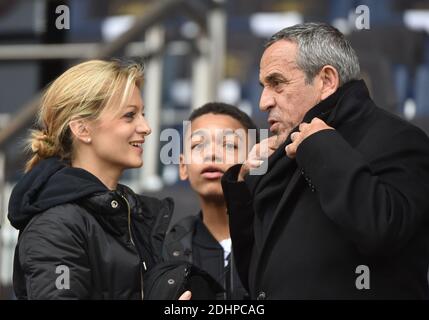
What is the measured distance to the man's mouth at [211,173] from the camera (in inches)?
164

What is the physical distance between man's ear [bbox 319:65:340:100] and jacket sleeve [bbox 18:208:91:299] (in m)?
0.79

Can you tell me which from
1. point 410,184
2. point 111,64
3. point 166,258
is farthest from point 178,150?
point 410,184

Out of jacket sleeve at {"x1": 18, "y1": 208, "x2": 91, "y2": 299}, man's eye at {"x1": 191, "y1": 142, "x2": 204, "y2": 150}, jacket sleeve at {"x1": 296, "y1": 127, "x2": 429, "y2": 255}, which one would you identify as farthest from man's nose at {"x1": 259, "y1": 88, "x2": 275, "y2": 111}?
man's eye at {"x1": 191, "y1": 142, "x2": 204, "y2": 150}

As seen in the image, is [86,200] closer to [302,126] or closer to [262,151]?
[262,151]

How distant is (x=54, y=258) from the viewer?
3.26 metres

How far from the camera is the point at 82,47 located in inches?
250

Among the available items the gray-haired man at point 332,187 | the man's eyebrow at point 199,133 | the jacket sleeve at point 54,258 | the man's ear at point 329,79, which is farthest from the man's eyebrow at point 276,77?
the man's eyebrow at point 199,133

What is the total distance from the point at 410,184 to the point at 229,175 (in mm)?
717

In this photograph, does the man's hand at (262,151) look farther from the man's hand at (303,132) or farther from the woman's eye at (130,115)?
the woman's eye at (130,115)

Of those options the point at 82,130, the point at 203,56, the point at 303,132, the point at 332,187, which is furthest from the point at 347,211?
the point at 203,56

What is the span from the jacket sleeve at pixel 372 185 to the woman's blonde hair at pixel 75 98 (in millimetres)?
665

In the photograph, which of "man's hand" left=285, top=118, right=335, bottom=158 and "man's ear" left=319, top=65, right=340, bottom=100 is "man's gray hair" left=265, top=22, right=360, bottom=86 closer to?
"man's ear" left=319, top=65, right=340, bottom=100

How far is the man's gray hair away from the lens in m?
3.45
